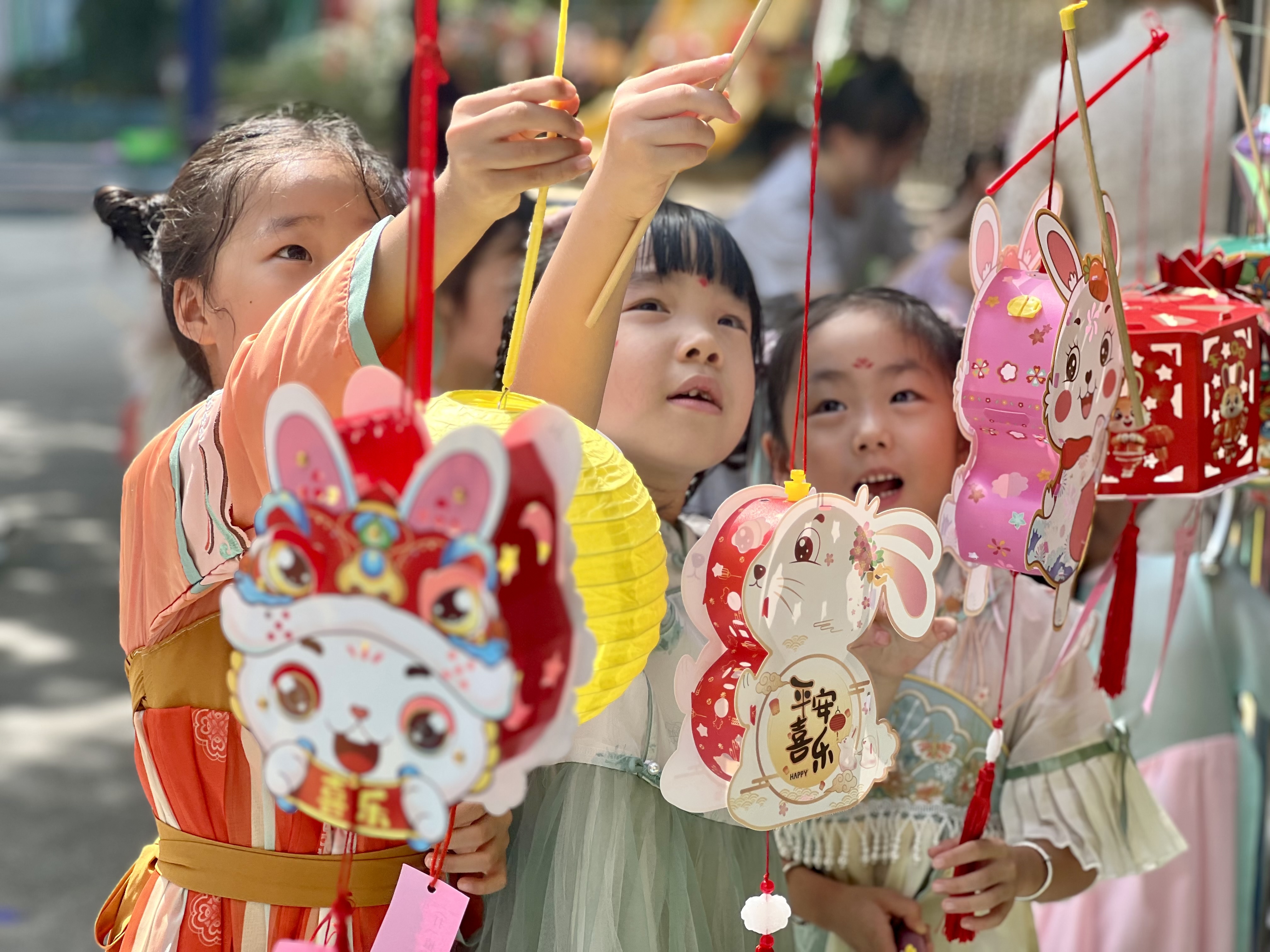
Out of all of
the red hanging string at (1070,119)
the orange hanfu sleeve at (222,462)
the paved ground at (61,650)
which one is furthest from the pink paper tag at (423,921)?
the paved ground at (61,650)

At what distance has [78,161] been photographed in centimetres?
1216

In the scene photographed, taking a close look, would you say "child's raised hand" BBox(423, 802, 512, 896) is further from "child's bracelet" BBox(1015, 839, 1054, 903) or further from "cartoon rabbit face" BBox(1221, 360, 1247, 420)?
"cartoon rabbit face" BBox(1221, 360, 1247, 420)

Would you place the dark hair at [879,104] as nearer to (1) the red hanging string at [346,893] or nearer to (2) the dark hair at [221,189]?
(2) the dark hair at [221,189]

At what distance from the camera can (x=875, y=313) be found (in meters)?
1.14

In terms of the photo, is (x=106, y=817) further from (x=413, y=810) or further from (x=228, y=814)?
(x=413, y=810)

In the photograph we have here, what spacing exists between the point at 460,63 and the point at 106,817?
17.2 feet

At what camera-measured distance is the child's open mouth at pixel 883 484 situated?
1092 millimetres

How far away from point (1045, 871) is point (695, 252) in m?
0.59

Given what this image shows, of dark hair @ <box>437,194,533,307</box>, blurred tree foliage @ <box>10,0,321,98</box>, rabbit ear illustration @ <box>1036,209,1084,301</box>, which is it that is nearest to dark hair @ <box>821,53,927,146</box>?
dark hair @ <box>437,194,533,307</box>

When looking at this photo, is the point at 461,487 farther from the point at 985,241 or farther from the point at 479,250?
the point at 479,250

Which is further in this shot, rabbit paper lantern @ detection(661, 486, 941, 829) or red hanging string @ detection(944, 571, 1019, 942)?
red hanging string @ detection(944, 571, 1019, 942)

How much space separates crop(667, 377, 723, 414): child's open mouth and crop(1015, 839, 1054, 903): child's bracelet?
0.46 metres

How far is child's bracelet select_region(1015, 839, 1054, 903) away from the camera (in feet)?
3.62

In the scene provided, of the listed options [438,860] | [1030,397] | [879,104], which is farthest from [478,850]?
[879,104]
